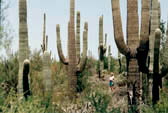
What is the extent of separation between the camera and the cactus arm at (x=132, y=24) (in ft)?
35.0

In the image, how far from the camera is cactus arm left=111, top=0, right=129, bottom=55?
10.6m

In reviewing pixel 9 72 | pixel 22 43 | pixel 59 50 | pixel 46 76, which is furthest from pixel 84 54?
pixel 22 43

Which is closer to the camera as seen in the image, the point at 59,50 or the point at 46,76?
the point at 46,76

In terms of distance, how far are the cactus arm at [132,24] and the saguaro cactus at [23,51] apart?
3504 millimetres

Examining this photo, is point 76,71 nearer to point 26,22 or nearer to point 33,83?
point 33,83

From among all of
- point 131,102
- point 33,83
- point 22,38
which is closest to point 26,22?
point 22,38

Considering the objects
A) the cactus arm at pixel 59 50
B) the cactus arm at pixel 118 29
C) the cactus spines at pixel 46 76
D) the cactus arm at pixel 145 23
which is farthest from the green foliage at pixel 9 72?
the cactus arm at pixel 145 23

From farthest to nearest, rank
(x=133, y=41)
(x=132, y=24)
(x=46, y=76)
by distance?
(x=46, y=76) → (x=132, y=24) → (x=133, y=41)

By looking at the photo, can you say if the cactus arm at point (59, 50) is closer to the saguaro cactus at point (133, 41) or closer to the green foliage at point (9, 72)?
the green foliage at point (9, 72)

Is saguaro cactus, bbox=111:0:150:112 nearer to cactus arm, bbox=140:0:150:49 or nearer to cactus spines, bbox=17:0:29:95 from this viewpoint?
cactus arm, bbox=140:0:150:49

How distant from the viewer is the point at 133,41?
420 inches

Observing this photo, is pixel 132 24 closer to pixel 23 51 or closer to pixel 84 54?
pixel 23 51

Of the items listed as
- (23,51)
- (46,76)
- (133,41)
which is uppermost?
(133,41)

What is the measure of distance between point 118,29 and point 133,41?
0.64 meters
